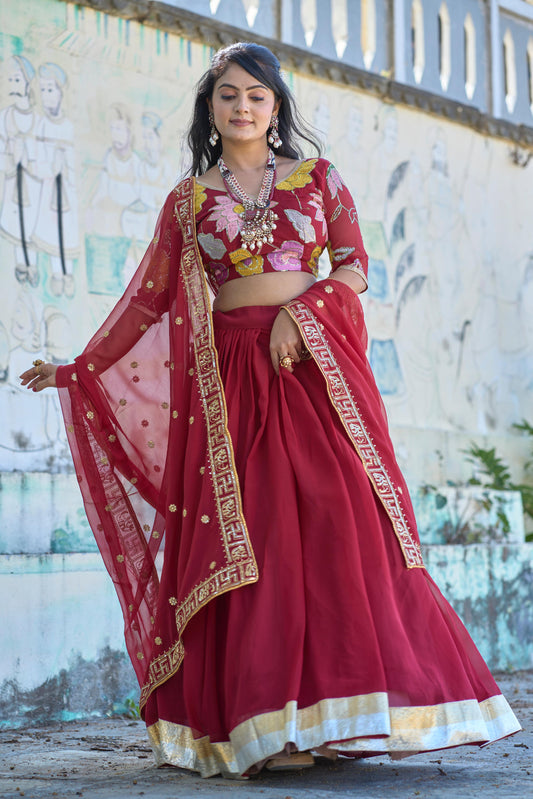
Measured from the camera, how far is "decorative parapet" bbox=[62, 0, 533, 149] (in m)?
5.90

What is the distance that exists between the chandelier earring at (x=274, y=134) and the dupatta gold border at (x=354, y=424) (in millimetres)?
565

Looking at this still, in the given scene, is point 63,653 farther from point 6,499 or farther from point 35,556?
point 6,499

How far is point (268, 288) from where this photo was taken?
10.4 ft

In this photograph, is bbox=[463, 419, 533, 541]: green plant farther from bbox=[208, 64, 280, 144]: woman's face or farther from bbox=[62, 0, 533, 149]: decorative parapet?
bbox=[208, 64, 280, 144]: woman's face

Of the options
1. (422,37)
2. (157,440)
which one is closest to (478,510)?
(422,37)

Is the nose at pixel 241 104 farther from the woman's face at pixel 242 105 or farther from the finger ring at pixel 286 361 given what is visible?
the finger ring at pixel 286 361

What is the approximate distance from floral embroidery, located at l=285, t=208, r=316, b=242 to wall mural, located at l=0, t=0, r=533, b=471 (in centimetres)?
131

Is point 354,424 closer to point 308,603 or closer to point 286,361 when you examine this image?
point 286,361

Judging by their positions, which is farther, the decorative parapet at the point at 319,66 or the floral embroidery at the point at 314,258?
the decorative parapet at the point at 319,66

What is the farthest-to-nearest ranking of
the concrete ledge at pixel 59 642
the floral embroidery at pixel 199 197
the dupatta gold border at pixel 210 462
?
the concrete ledge at pixel 59 642 < the floral embroidery at pixel 199 197 < the dupatta gold border at pixel 210 462

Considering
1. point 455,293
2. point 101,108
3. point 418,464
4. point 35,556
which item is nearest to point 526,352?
point 455,293

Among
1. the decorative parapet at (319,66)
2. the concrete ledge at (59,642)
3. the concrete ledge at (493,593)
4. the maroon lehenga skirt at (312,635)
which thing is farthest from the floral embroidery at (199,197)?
the concrete ledge at (493,593)

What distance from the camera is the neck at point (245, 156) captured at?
3309mm

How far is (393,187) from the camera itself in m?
7.20
